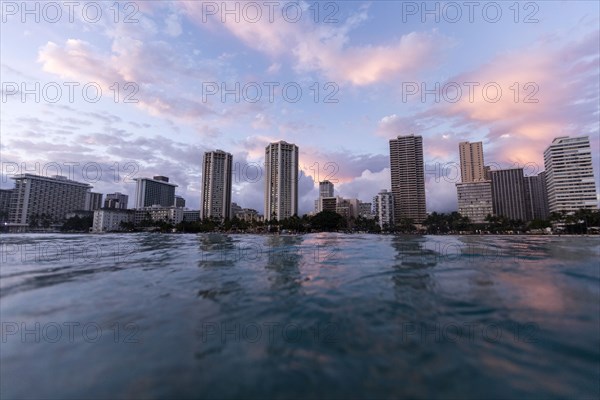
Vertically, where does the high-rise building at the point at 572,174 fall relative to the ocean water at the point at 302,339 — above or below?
above

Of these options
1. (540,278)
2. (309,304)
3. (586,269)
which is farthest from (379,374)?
(586,269)

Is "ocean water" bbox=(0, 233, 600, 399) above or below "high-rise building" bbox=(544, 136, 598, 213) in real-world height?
below

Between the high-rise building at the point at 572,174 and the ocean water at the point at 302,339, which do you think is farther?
the high-rise building at the point at 572,174

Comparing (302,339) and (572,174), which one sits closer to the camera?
(302,339)

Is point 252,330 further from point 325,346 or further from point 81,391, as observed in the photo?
point 81,391
